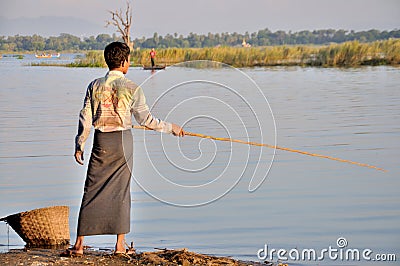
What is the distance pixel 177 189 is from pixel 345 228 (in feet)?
7.26

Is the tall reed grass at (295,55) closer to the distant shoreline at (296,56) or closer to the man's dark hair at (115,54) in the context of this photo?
the distant shoreline at (296,56)

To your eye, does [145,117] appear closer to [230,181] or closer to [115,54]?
[115,54]

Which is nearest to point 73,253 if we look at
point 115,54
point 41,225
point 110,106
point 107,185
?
point 107,185

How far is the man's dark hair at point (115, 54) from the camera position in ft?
16.5

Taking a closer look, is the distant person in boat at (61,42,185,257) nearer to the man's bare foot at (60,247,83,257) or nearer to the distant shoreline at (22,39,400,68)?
the man's bare foot at (60,247,83,257)

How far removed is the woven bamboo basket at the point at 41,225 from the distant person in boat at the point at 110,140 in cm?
78

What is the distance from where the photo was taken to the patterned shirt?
4.96 meters

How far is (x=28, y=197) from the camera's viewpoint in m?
7.96

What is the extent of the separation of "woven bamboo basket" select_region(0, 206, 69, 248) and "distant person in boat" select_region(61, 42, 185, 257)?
0.78 m

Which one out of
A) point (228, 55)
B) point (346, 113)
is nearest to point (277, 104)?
point (346, 113)

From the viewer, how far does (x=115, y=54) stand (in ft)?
16.5

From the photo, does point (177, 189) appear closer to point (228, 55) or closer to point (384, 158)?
point (384, 158)

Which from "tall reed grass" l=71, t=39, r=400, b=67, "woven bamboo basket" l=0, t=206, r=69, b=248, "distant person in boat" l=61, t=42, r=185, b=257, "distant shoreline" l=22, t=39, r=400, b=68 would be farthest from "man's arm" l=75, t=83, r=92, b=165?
"tall reed grass" l=71, t=39, r=400, b=67

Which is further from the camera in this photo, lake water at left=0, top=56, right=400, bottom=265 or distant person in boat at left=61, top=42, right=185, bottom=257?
lake water at left=0, top=56, right=400, bottom=265
